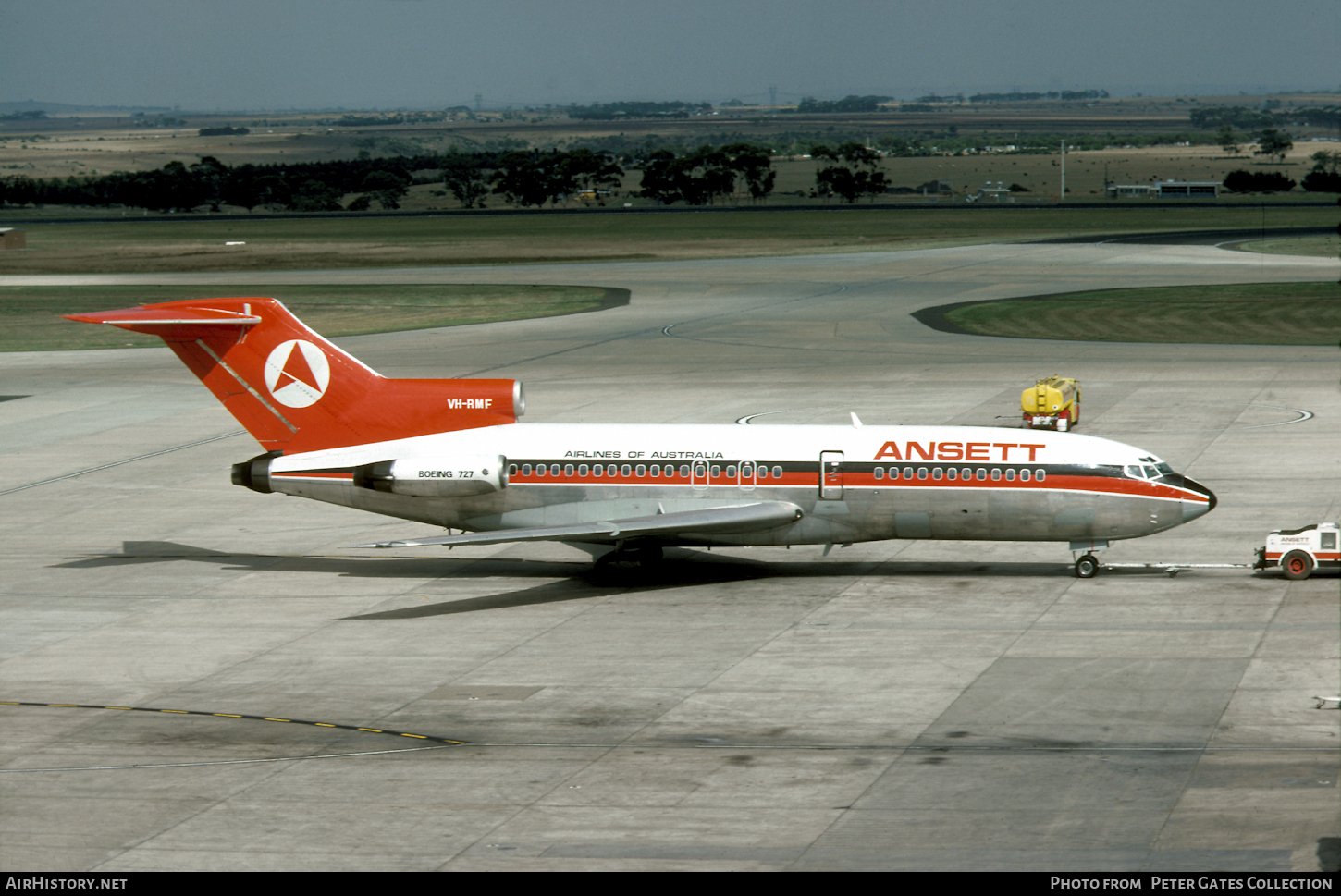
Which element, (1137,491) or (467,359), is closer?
(1137,491)

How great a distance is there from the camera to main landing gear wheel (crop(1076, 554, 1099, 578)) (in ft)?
120

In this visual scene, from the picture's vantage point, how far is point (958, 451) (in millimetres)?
36344

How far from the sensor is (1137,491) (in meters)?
35.8

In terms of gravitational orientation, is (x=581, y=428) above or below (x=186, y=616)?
above

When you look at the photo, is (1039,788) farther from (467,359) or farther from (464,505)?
(467,359)

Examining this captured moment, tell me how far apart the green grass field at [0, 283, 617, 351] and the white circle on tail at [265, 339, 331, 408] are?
51.3 meters

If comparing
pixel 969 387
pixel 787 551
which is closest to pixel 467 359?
pixel 969 387

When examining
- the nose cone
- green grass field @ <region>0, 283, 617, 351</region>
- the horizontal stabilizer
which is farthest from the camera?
green grass field @ <region>0, 283, 617, 351</region>

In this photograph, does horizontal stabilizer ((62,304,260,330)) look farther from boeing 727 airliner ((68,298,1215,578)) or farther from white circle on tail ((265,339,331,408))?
white circle on tail ((265,339,331,408))

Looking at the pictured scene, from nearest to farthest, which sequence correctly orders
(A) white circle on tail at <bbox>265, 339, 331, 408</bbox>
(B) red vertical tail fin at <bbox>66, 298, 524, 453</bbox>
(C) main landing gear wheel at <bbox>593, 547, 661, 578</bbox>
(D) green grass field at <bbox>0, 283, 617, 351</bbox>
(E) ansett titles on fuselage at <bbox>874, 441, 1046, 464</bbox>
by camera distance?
(E) ansett titles on fuselage at <bbox>874, 441, 1046, 464</bbox>, (C) main landing gear wheel at <bbox>593, 547, 661, 578</bbox>, (B) red vertical tail fin at <bbox>66, 298, 524, 453</bbox>, (A) white circle on tail at <bbox>265, 339, 331, 408</bbox>, (D) green grass field at <bbox>0, 283, 617, 351</bbox>

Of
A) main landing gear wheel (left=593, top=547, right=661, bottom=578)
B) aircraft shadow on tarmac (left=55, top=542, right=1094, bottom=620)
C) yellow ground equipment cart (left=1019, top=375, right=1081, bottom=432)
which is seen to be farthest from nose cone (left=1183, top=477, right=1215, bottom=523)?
yellow ground equipment cart (left=1019, top=375, right=1081, bottom=432)

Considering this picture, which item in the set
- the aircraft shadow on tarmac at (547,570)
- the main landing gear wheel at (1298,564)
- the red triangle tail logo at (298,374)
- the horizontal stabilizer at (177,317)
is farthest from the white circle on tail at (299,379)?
the main landing gear wheel at (1298,564)
